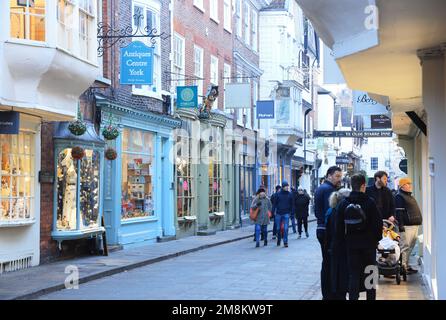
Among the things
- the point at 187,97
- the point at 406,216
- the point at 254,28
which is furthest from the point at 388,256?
the point at 254,28

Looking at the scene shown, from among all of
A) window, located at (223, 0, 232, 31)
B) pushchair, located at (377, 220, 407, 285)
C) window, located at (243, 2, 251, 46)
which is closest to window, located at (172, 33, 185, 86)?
window, located at (223, 0, 232, 31)

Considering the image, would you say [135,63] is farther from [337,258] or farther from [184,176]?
[337,258]

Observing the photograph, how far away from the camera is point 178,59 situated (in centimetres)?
2306

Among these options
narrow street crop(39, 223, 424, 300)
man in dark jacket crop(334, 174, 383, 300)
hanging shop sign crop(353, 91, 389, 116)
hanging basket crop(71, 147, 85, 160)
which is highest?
hanging shop sign crop(353, 91, 389, 116)

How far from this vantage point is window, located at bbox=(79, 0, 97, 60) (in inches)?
584

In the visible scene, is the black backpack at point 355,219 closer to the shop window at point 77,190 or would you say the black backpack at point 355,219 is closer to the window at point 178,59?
the shop window at point 77,190

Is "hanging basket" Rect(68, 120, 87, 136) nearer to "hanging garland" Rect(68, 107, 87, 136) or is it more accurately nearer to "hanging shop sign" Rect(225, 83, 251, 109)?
"hanging garland" Rect(68, 107, 87, 136)

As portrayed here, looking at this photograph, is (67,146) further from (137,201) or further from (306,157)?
(306,157)

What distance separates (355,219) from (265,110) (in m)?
20.8

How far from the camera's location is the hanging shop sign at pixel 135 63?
54.0 ft

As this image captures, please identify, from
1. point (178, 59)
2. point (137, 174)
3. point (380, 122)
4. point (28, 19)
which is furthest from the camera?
point (178, 59)

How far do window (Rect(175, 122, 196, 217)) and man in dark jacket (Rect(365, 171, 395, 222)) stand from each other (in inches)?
473

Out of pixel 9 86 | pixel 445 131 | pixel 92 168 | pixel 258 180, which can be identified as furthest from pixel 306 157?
pixel 445 131

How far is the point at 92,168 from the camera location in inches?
664
